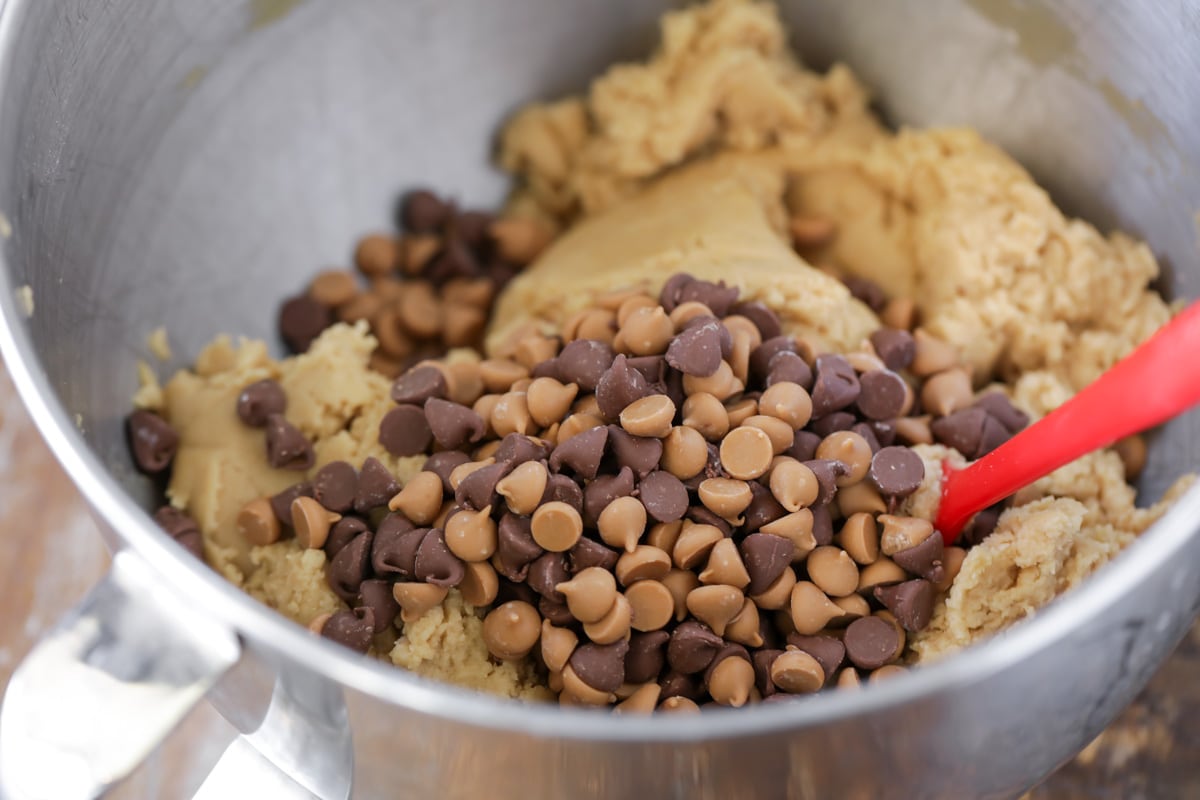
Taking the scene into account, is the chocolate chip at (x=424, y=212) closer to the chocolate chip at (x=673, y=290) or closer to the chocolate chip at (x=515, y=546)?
the chocolate chip at (x=673, y=290)

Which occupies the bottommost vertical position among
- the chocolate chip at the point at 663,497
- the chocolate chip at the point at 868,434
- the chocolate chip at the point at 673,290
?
the chocolate chip at the point at 663,497

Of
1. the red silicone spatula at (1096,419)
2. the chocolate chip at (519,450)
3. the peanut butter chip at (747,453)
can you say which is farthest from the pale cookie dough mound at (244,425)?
the red silicone spatula at (1096,419)

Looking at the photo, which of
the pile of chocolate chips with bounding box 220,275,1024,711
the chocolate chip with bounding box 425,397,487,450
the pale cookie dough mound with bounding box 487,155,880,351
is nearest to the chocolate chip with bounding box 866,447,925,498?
the pile of chocolate chips with bounding box 220,275,1024,711

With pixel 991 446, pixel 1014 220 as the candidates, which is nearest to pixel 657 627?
pixel 991 446

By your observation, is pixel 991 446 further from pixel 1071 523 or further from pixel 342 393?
pixel 342 393

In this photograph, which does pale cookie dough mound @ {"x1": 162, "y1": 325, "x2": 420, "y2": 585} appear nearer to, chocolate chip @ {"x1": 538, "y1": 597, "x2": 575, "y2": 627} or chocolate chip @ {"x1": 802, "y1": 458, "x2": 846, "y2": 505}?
chocolate chip @ {"x1": 538, "y1": 597, "x2": 575, "y2": 627}

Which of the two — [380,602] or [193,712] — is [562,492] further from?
[193,712]
